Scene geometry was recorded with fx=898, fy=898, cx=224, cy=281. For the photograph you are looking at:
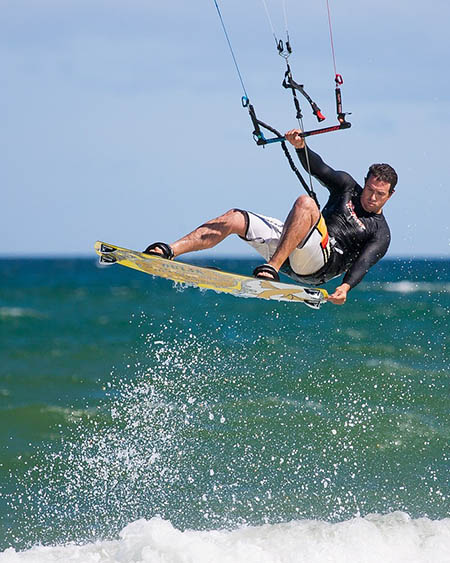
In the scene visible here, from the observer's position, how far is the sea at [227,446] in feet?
28.2

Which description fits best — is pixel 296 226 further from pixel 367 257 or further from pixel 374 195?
pixel 374 195

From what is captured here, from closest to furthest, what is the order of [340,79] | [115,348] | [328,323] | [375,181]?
1. [340,79]
2. [375,181]
3. [115,348]
4. [328,323]

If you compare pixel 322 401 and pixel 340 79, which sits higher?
pixel 340 79

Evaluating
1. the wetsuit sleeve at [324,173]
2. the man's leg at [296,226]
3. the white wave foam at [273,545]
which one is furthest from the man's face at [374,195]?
the white wave foam at [273,545]

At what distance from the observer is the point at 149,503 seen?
33.7 feet

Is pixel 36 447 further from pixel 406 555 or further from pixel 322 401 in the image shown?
pixel 406 555

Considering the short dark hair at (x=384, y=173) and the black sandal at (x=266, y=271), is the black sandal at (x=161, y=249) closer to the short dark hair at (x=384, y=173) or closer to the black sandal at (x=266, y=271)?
the black sandal at (x=266, y=271)

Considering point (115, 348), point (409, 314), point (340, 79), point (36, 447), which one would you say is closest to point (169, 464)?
point (36, 447)

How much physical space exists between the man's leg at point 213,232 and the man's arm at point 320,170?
2.41 ft

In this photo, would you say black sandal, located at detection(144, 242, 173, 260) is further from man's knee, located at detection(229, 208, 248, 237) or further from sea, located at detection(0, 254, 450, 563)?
sea, located at detection(0, 254, 450, 563)

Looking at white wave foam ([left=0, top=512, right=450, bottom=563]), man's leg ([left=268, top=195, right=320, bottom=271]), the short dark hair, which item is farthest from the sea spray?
the short dark hair

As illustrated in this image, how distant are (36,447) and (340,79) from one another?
751 cm

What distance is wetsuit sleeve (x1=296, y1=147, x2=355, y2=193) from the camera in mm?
7890

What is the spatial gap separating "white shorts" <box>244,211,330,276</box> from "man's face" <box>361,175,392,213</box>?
0.51 metres
